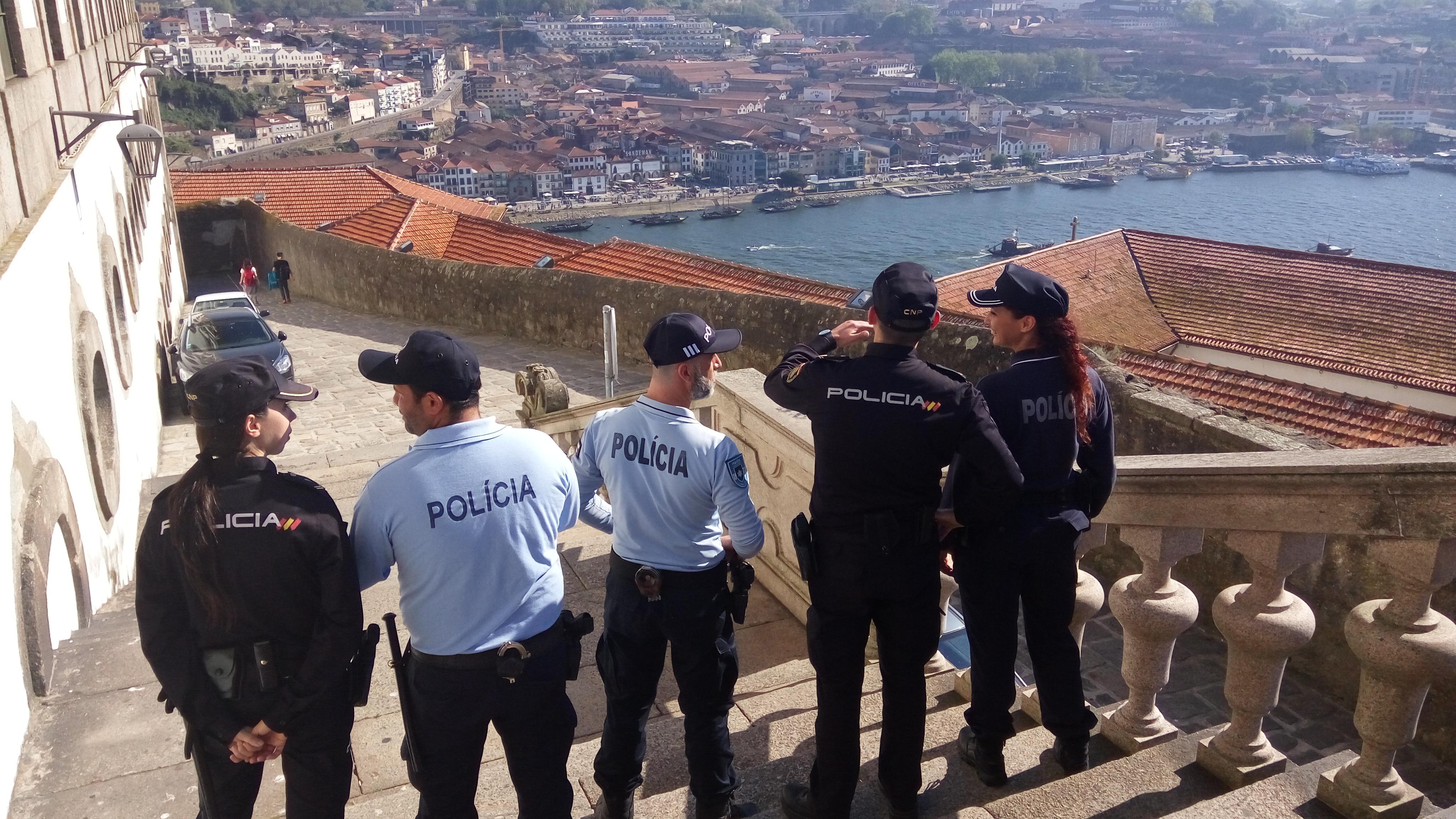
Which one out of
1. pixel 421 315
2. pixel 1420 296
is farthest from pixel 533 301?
pixel 1420 296

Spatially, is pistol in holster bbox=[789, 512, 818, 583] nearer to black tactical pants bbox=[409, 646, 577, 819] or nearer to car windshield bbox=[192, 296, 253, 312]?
black tactical pants bbox=[409, 646, 577, 819]

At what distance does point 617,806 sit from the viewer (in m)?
3.04

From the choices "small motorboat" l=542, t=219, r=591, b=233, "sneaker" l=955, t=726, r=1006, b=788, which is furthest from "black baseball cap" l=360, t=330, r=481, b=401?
"small motorboat" l=542, t=219, r=591, b=233

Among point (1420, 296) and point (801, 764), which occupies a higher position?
point (801, 764)

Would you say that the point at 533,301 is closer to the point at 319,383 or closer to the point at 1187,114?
the point at 319,383

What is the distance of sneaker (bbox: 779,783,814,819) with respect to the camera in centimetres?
295

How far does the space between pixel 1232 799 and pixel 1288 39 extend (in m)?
194

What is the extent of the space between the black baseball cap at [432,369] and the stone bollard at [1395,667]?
2.16 m

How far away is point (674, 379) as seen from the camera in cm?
298

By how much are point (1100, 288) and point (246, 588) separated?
731 inches

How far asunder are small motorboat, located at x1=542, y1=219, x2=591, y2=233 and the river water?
102cm

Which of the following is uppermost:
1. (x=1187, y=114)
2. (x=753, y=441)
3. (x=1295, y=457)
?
(x=1295, y=457)

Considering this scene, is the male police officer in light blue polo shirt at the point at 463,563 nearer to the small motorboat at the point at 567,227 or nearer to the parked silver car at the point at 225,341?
the parked silver car at the point at 225,341

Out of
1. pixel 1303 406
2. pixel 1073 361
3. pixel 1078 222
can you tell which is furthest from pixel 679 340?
pixel 1078 222
